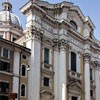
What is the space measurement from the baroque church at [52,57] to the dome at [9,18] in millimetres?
16420

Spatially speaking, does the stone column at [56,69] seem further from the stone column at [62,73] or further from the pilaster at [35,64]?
the pilaster at [35,64]

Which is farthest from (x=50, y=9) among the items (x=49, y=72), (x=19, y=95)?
(x=19, y=95)

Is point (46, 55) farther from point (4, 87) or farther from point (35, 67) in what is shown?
point (4, 87)

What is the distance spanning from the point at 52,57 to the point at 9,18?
69.7ft

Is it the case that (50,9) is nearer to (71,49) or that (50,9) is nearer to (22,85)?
(71,49)

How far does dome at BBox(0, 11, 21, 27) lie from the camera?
55781mm

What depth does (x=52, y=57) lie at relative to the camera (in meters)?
38.3

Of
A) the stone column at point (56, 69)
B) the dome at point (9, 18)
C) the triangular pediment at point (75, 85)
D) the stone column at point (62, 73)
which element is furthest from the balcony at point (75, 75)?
the dome at point (9, 18)

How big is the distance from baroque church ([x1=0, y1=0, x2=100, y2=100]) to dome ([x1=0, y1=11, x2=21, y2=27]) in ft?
53.9

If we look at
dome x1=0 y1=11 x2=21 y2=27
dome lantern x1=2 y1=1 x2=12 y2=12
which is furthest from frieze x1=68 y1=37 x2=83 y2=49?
dome lantern x1=2 y1=1 x2=12 y2=12

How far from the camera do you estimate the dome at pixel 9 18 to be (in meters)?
55.8

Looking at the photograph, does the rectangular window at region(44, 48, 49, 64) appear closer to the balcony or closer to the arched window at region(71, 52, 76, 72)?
the balcony

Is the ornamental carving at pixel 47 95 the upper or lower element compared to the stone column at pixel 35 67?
lower

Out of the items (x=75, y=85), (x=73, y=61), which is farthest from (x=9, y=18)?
(x=75, y=85)
